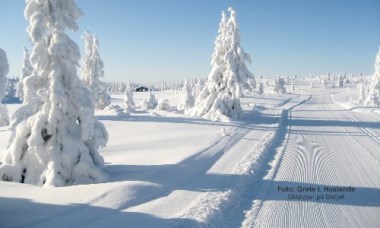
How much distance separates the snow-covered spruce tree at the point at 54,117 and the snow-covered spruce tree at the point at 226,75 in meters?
20.4

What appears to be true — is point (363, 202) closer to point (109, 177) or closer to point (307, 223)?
point (307, 223)

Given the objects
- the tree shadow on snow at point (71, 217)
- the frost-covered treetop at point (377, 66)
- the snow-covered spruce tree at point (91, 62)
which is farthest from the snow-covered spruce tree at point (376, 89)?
the tree shadow on snow at point (71, 217)

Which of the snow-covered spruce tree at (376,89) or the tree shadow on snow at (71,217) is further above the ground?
the snow-covered spruce tree at (376,89)

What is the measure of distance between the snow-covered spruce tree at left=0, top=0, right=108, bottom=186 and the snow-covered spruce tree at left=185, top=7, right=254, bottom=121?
20387 mm

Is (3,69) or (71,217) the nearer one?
(3,69)

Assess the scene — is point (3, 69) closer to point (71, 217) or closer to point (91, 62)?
point (71, 217)

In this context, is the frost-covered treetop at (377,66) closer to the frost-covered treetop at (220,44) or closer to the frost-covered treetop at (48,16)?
the frost-covered treetop at (220,44)

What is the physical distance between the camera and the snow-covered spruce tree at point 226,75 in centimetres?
3381

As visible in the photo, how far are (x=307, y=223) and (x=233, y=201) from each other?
7.62 feet

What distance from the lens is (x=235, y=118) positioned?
3366 cm

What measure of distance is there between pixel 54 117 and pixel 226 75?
23.8 metres

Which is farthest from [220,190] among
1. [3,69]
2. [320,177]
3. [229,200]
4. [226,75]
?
[226,75]

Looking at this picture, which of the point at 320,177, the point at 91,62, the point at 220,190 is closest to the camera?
the point at 220,190

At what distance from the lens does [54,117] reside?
42.7ft
